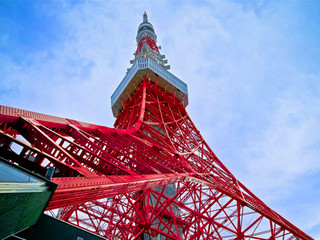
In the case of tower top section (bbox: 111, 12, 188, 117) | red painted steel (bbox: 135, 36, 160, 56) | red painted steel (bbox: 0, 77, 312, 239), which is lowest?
red painted steel (bbox: 0, 77, 312, 239)

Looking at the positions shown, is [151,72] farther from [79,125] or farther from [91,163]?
[91,163]

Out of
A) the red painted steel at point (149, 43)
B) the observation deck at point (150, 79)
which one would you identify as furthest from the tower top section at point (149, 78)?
the red painted steel at point (149, 43)

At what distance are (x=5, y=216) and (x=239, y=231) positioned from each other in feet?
35.2

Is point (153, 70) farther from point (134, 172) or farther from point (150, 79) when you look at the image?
point (134, 172)

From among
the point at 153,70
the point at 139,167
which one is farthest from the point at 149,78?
the point at 139,167

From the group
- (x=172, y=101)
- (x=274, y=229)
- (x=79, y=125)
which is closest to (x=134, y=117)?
(x=172, y=101)

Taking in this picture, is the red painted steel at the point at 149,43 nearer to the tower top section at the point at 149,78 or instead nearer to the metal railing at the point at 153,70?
the tower top section at the point at 149,78

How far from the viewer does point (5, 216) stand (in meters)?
2.66

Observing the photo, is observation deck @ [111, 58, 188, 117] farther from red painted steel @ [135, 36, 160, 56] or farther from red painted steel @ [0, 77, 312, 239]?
red painted steel @ [135, 36, 160, 56]

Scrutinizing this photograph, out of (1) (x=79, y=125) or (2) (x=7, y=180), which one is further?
(1) (x=79, y=125)

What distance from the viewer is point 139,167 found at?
26.1 ft

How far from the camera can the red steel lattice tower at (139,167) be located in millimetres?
4523

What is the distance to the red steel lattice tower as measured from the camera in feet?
14.8

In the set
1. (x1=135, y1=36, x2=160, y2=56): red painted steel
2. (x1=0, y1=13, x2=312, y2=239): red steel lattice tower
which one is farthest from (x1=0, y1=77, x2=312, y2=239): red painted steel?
(x1=135, y1=36, x2=160, y2=56): red painted steel
